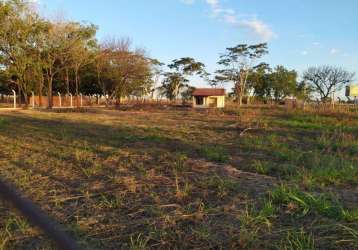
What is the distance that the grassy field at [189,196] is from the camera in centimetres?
357

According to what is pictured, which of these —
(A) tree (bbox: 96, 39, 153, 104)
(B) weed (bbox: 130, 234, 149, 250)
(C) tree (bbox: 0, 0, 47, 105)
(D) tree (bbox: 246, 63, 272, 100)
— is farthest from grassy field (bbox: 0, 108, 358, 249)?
(D) tree (bbox: 246, 63, 272, 100)

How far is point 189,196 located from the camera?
479cm

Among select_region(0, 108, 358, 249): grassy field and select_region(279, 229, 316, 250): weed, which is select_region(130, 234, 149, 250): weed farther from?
select_region(279, 229, 316, 250): weed

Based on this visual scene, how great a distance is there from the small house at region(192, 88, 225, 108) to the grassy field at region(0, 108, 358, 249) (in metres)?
47.1

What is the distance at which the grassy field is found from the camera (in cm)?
357

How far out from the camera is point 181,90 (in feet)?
233

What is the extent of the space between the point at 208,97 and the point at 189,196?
172 ft

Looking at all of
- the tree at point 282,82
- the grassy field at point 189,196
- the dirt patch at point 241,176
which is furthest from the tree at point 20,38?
the tree at point 282,82

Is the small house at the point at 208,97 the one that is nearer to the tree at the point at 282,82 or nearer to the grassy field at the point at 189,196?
the tree at the point at 282,82

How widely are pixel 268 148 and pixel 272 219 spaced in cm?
497

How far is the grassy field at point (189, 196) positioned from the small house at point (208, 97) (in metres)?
47.1

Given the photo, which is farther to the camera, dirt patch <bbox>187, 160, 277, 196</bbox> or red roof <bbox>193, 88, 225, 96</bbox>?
red roof <bbox>193, 88, 225, 96</bbox>

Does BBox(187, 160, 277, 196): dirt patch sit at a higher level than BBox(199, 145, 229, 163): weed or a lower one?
lower

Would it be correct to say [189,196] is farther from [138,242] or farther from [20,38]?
[20,38]
